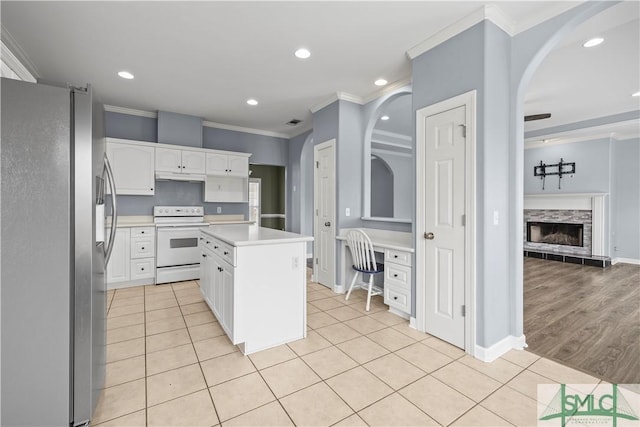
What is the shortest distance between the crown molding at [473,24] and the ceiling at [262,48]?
4 centimetres

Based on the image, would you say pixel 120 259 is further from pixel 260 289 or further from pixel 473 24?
pixel 473 24

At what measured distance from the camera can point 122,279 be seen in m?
4.21

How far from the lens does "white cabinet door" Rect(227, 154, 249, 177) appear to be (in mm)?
5254

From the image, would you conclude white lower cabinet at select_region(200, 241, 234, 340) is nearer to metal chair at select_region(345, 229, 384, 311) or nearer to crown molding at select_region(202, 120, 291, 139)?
metal chair at select_region(345, 229, 384, 311)

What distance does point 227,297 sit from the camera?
2.52 meters

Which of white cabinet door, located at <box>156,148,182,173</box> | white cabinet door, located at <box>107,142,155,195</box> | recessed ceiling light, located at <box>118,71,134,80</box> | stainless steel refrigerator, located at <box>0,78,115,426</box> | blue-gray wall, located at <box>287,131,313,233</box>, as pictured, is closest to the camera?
stainless steel refrigerator, located at <box>0,78,115,426</box>

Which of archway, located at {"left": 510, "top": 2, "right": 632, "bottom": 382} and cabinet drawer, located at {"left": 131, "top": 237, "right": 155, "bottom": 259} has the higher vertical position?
archway, located at {"left": 510, "top": 2, "right": 632, "bottom": 382}

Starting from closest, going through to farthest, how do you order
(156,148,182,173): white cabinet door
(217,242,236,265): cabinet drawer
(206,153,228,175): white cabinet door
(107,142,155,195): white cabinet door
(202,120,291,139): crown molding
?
(217,242,236,265): cabinet drawer, (107,142,155,195): white cabinet door, (156,148,182,173): white cabinet door, (206,153,228,175): white cabinet door, (202,120,291,139): crown molding

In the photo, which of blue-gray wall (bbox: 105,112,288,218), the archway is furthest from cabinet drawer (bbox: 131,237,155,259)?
the archway

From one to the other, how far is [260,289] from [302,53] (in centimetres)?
242

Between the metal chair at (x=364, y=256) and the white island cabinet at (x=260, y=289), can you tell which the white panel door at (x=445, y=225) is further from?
the white island cabinet at (x=260, y=289)

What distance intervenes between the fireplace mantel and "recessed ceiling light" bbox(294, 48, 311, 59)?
6.69m

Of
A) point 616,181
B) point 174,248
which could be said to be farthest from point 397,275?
point 616,181

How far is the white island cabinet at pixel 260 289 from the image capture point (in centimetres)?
236
